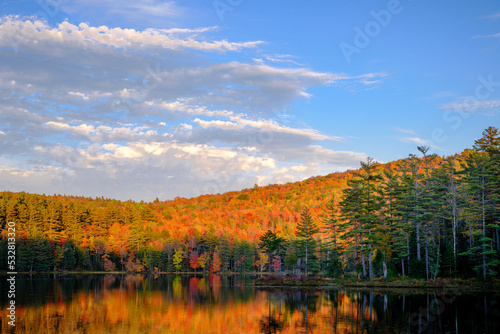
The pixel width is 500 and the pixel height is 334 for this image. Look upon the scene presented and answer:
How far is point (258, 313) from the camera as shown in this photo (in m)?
37.1

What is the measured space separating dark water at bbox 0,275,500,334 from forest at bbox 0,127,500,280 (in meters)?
12.0

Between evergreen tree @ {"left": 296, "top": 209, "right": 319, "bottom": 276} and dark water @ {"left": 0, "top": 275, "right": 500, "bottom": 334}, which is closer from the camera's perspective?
dark water @ {"left": 0, "top": 275, "right": 500, "bottom": 334}

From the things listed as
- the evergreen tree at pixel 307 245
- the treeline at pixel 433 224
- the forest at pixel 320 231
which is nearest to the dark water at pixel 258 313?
the treeline at pixel 433 224

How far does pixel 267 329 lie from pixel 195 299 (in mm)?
20600

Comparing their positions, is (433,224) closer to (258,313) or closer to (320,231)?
(258,313)

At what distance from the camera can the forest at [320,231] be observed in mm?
58188

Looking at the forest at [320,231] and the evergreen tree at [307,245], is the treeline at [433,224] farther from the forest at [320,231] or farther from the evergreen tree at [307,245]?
the evergreen tree at [307,245]

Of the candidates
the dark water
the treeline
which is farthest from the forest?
the dark water

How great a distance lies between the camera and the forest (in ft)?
191

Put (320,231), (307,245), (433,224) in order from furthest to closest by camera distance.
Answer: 1. (320,231)
2. (307,245)
3. (433,224)

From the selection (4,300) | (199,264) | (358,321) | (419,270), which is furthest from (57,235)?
(358,321)

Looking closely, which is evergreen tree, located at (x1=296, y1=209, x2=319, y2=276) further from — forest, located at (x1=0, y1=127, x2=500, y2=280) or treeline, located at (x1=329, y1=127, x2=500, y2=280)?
treeline, located at (x1=329, y1=127, x2=500, y2=280)

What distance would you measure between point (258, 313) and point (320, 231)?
255 ft

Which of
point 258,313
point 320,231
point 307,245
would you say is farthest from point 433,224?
point 320,231
